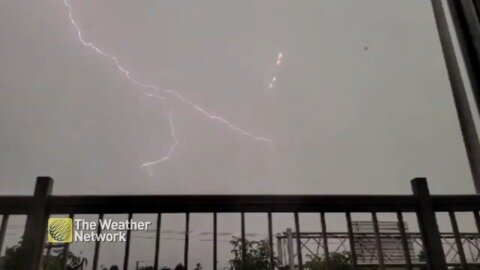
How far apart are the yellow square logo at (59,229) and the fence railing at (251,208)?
0.02m

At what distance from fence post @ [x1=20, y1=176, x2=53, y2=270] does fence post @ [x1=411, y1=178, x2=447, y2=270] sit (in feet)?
4.95

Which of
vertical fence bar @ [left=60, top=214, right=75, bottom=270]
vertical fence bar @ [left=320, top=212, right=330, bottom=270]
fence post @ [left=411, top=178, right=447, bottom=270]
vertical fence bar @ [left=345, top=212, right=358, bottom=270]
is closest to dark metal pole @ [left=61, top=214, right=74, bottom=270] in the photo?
vertical fence bar @ [left=60, top=214, right=75, bottom=270]

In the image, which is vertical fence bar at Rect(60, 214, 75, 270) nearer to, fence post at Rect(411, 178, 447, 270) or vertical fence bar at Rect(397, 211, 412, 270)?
vertical fence bar at Rect(397, 211, 412, 270)

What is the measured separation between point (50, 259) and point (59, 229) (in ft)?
0.39

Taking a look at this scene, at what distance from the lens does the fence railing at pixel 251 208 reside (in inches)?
49.8

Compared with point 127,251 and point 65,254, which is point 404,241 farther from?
point 65,254

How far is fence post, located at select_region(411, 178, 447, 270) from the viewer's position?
1.32m

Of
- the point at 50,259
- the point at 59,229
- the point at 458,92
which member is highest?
the point at 458,92

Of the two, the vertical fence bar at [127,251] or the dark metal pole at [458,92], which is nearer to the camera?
the dark metal pole at [458,92]

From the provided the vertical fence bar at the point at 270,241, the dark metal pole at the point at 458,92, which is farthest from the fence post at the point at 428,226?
the vertical fence bar at the point at 270,241

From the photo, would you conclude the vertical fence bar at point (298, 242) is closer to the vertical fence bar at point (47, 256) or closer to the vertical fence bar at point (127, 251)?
the vertical fence bar at point (127, 251)

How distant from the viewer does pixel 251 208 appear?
4.36 feet

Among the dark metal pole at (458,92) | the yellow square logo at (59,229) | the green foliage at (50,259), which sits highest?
the dark metal pole at (458,92)

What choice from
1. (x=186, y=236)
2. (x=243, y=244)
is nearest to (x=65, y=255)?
(x=186, y=236)
